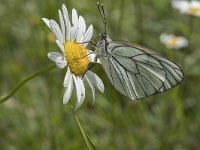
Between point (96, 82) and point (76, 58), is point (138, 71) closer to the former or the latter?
point (96, 82)

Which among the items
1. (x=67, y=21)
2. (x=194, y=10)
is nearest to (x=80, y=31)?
(x=67, y=21)

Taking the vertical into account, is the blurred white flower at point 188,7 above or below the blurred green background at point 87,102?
above

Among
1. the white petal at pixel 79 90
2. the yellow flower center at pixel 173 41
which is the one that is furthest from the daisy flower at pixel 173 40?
the white petal at pixel 79 90

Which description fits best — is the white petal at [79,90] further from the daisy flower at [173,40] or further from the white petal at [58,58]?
the daisy flower at [173,40]

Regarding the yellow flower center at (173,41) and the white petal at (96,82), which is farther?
the yellow flower center at (173,41)

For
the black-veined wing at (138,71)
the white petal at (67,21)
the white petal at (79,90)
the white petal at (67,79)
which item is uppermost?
the white petal at (67,21)

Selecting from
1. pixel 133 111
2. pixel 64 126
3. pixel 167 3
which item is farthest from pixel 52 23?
pixel 167 3

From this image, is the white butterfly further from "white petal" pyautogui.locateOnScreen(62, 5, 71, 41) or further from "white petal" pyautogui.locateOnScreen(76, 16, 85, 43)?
"white petal" pyautogui.locateOnScreen(62, 5, 71, 41)
